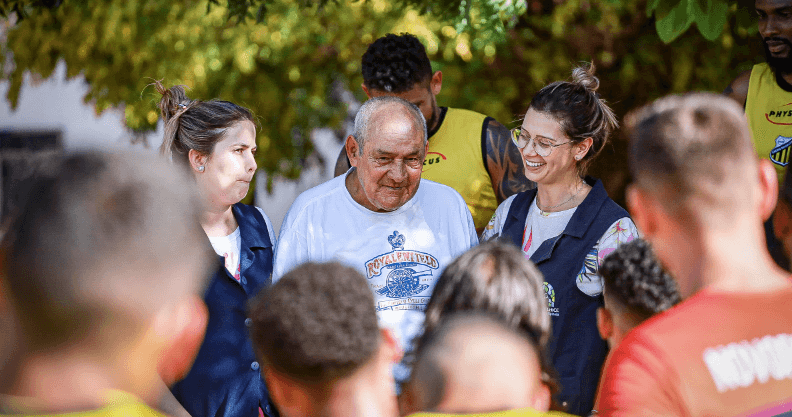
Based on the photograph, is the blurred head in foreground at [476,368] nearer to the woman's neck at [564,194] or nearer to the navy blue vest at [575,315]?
the navy blue vest at [575,315]

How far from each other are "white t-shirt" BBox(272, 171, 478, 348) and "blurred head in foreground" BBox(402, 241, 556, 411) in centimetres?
111

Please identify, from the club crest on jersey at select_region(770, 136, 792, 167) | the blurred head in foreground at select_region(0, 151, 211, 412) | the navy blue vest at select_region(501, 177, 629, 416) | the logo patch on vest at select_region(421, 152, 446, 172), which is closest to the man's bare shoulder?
the club crest on jersey at select_region(770, 136, 792, 167)

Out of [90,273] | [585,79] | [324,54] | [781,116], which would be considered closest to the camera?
[90,273]

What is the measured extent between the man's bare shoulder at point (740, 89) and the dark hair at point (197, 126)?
2360 mm

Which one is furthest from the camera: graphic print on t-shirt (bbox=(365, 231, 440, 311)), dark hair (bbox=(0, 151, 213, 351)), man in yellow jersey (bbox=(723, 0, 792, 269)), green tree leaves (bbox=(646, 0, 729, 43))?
green tree leaves (bbox=(646, 0, 729, 43))

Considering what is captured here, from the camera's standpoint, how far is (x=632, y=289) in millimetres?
2309

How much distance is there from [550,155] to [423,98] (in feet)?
3.35

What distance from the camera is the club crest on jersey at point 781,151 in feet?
10.8

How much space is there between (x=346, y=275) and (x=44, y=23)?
19.9ft

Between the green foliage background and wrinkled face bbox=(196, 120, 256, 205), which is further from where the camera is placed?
the green foliage background

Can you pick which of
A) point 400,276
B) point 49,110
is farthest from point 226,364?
point 49,110

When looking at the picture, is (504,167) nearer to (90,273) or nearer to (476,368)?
(476,368)

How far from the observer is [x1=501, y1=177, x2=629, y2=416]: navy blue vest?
2.78m

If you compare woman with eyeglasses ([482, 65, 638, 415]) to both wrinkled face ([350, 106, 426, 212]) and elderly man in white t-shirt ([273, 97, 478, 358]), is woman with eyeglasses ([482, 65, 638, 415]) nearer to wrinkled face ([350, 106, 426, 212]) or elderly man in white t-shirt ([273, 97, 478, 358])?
elderly man in white t-shirt ([273, 97, 478, 358])
